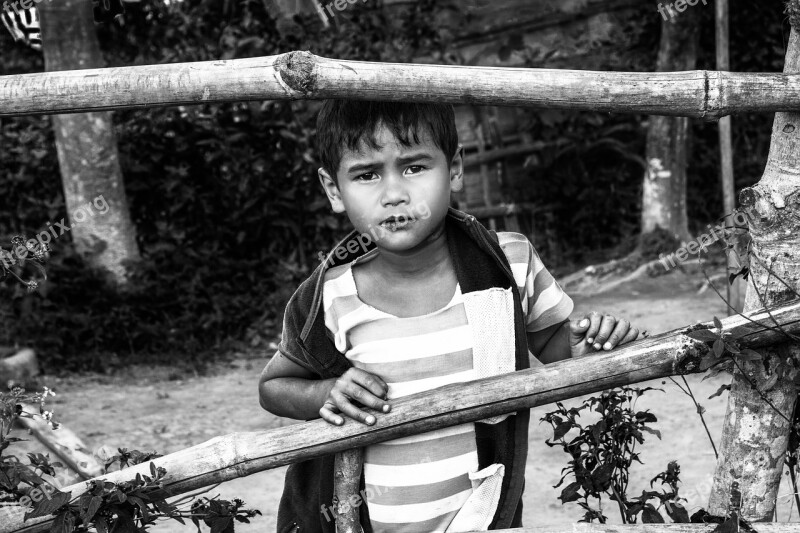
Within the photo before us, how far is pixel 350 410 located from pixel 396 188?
457 mm

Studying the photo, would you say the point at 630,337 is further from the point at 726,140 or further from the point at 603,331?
the point at 726,140

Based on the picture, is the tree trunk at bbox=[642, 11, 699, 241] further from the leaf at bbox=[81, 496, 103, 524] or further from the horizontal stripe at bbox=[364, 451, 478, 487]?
the leaf at bbox=[81, 496, 103, 524]

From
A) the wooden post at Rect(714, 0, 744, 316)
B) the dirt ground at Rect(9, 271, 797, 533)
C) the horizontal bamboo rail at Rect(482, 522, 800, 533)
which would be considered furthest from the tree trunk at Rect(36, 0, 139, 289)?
the horizontal bamboo rail at Rect(482, 522, 800, 533)

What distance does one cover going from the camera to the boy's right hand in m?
1.84

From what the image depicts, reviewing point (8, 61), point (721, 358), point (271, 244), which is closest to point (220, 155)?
point (271, 244)

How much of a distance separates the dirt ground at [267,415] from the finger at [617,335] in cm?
122

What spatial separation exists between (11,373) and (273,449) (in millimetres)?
4192

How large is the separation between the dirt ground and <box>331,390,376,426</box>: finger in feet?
5.04

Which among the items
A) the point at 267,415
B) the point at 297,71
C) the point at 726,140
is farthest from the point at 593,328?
the point at 726,140

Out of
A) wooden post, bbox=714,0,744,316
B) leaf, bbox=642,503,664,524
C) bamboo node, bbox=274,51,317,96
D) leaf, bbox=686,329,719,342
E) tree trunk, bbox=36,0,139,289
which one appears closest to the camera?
bamboo node, bbox=274,51,317,96

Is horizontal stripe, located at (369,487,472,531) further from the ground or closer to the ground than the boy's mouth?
closer to the ground

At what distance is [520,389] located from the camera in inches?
72.6

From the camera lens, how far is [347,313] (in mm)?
2041

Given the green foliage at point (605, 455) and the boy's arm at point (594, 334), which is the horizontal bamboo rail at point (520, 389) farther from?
the green foliage at point (605, 455)
